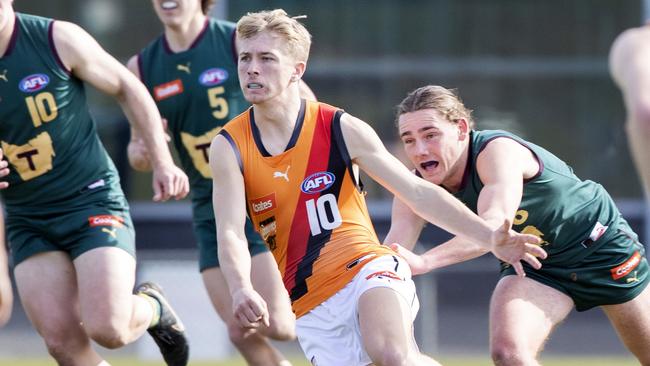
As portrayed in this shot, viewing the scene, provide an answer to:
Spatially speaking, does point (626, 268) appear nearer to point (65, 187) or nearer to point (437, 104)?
point (437, 104)

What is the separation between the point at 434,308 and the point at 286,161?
7.75 metres

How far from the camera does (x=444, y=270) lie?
44.2ft

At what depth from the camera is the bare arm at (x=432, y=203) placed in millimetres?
5188

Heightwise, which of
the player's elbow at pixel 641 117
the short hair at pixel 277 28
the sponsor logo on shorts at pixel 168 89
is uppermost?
the player's elbow at pixel 641 117

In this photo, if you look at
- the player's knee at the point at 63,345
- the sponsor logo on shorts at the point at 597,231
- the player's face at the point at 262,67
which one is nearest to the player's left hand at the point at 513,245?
the sponsor logo on shorts at the point at 597,231

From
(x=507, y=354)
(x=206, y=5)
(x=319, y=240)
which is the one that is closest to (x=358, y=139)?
(x=319, y=240)

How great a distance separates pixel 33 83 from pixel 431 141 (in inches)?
84.7

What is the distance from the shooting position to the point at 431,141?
5863 millimetres

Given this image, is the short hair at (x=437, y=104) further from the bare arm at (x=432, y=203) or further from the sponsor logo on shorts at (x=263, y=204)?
the sponsor logo on shorts at (x=263, y=204)

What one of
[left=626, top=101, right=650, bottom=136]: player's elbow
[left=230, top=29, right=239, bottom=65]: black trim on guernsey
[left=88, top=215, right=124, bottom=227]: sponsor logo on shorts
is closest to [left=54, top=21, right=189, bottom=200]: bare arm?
[left=88, top=215, right=124, bottom=227]: sponsor logo on shorts

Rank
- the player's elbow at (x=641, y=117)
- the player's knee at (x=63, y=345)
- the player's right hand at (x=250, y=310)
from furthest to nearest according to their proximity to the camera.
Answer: the player's knee at (x=63, y=345) → the player's right hand at (x=250, y=310) → the player's elbow at (x=641, y=117)

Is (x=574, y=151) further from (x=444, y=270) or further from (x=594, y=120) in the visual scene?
(x=444, y=270)

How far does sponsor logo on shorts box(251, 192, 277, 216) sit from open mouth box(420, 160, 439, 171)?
0.79m

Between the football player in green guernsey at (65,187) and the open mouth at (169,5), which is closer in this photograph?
the football player in green guernsey at (65,187)
